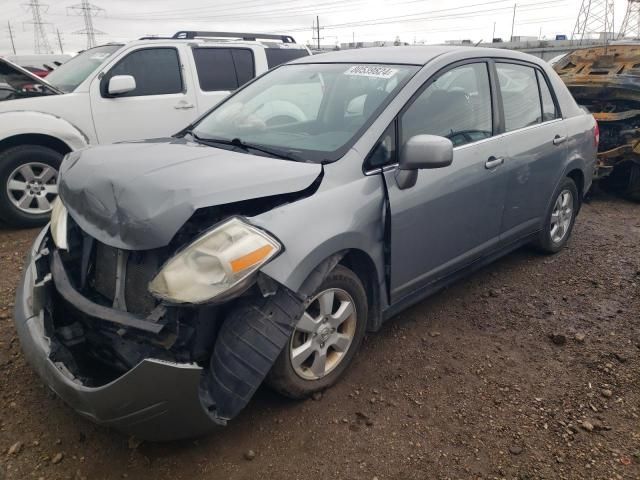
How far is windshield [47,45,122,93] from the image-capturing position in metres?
5.67

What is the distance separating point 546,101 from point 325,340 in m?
2.80

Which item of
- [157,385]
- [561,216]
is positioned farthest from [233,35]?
[157,385]

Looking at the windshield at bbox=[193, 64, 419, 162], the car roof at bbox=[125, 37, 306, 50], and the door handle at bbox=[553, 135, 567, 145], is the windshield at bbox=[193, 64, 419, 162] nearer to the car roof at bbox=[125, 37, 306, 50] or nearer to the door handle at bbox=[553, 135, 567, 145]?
the door handle at bbox=[553, 135, 567, 145]

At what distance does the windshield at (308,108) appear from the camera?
279 cm

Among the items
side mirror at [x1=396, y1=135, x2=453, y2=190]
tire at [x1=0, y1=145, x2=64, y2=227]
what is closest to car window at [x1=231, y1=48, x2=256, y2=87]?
tire at [x1=0, y1=145, x2=64, y2=227]

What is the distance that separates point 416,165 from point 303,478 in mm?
1574

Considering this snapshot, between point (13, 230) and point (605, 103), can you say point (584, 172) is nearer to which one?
point (605, 103)

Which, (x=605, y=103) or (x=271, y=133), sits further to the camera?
(x=605, y=103)

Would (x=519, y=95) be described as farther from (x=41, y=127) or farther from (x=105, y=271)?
(x=41, y=127)

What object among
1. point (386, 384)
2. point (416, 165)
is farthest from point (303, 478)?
point (416, 165)

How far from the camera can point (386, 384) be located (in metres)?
2.79

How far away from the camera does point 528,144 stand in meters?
3.70

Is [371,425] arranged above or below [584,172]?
below

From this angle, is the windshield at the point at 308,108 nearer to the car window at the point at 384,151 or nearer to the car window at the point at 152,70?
the car window at the point at 384,151
